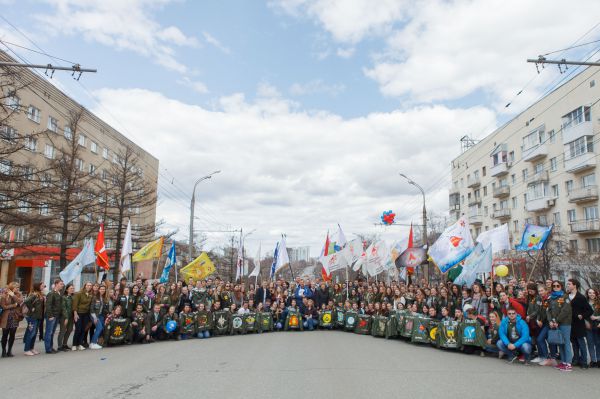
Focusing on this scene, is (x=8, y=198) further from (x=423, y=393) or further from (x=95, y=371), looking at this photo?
(x=423, y=393)

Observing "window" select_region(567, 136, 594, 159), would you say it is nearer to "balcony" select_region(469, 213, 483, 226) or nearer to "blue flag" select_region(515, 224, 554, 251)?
"balcony" select_region(469, 213, 483, 226)

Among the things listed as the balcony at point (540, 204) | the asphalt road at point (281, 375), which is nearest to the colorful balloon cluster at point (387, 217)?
the asphalt road at point (281, 375)

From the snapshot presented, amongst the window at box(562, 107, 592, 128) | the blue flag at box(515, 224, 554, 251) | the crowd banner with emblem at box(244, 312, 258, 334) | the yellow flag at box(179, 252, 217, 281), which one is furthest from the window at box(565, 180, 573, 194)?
the crowd banner with emblem at box(244, 312, 258, 334)

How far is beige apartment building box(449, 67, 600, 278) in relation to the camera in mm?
39312

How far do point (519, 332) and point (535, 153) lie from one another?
135 feet

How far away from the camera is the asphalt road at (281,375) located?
297 inches

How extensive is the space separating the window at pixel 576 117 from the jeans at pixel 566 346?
1407 inches

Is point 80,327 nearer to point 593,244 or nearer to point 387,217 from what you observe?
point 387,217

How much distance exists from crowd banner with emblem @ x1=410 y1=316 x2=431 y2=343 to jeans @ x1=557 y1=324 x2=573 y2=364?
4.08m

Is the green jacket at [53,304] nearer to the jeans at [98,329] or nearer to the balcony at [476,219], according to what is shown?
the jeans at [98,329]

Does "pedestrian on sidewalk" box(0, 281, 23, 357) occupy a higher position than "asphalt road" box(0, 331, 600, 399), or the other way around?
"pedestrian on sidewalk" box(0, 281, 23, 357)

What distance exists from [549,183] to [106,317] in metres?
44.3

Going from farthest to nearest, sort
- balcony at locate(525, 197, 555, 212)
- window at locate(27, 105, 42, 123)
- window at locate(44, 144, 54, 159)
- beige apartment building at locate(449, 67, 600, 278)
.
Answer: balcony at locate(525, 197, 555, 212)
beige apartment building at locate(449, 67, 600, 278)
window at locate(44, 144, 54, 159)
window at locate(27, 105, 42, 123)

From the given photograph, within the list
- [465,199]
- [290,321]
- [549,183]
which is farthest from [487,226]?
[290,321]
